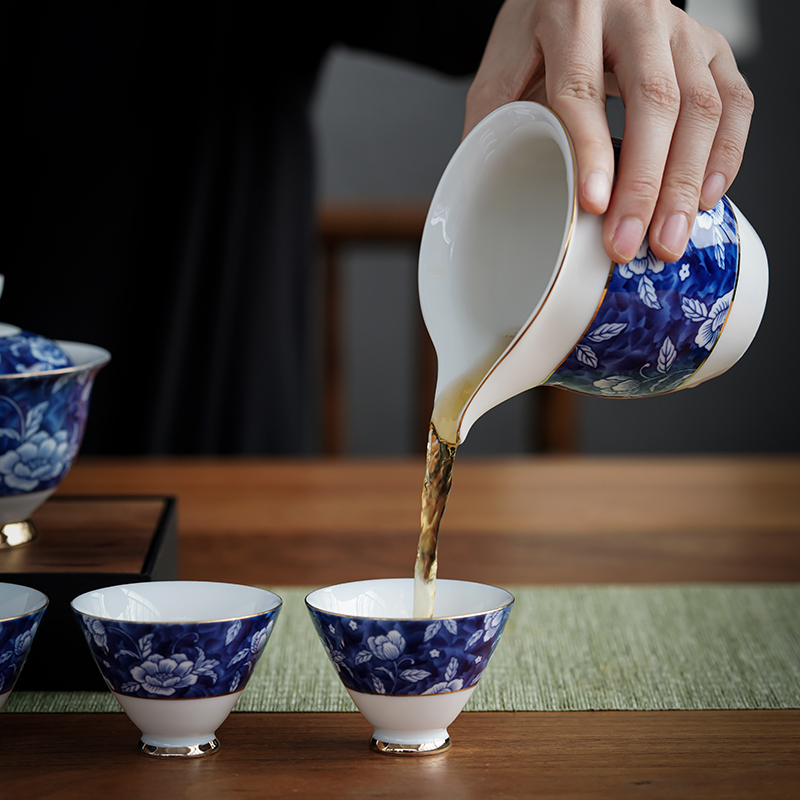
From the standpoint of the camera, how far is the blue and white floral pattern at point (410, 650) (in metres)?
0.44

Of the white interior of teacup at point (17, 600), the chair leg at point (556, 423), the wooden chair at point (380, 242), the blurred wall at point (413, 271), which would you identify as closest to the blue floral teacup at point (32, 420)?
the white interior of teacup at point (17, 600)

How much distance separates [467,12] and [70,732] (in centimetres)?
100

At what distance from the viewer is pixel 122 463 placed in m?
1.18

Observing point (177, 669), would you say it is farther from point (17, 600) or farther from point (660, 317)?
point (660, 317)

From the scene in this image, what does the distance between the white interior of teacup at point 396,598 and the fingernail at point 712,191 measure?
0.76 ft

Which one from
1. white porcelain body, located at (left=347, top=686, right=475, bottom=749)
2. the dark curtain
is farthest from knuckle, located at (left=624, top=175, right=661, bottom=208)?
the dark curtain

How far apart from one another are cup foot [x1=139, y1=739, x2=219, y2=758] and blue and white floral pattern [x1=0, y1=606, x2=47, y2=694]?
73mm

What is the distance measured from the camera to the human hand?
17.7 inches

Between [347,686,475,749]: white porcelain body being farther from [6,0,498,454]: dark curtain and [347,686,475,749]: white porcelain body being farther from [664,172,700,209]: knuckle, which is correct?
[6,0,498,454]: dark curtain

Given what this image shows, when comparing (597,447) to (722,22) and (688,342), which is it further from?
(688,342)

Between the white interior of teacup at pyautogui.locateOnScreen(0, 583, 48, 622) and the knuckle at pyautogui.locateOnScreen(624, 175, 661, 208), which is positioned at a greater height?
the knuckle at pyautogui.locateOnScreen(624, 175, 661, 208)

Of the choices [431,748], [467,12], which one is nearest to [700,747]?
[431,748]

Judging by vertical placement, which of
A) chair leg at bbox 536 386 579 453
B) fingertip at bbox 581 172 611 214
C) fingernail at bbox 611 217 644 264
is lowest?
chair leg at bbox 536 386 579 453

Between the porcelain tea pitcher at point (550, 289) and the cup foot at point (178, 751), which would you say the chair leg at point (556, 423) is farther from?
the cup foot at point (178, 751)
